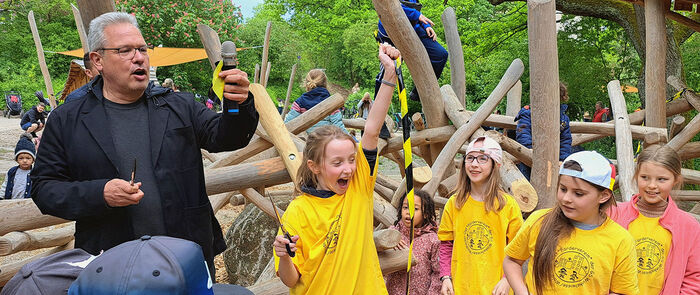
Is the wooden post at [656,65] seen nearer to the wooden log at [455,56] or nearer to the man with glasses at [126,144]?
the wooden log at [455,56]

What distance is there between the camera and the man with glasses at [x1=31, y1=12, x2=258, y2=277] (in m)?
2.05

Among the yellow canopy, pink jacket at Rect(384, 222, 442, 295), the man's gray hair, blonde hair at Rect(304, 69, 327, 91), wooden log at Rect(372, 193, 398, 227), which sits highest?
the yellow canopy

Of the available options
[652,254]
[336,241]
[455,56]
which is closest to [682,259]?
[652,254]

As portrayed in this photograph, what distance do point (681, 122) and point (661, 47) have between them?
105 cm

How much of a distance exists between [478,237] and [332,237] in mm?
1123

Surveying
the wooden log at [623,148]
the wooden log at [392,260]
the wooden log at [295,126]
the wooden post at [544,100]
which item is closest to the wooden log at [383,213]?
the wooden log at [392,260]

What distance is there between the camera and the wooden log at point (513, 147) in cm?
507

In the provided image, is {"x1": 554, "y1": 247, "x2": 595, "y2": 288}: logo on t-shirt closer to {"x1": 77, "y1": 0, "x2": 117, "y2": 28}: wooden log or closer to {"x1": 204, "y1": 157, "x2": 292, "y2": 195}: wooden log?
{"x1": 204, "y1": 157, "x2": 292, "y2": 195}: wooden log

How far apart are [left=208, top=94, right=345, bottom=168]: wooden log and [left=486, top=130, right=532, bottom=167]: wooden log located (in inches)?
56.3

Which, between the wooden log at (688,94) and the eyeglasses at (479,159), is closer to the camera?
the eyeglasses at (479,159)

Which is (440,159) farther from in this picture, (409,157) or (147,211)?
(147,211)

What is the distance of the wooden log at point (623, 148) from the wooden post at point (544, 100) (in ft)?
2.30

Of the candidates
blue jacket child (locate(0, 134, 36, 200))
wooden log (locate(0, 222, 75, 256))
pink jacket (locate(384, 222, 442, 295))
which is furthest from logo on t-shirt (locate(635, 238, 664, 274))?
blue jacket child (locate(0, 134, 36, 200))

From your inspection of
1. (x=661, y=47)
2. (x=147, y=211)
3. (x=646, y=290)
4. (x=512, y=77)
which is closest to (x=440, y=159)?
(x=512, y=77)
